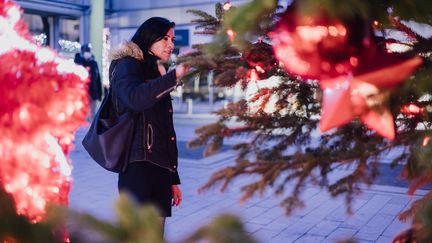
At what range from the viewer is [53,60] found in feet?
6.29

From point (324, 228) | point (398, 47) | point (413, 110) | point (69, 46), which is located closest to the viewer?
point (413, 110)

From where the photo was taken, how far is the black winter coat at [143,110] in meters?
2.60

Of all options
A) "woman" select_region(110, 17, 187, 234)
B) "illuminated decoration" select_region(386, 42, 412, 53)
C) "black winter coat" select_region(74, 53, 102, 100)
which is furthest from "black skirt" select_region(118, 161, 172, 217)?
"black winter coat" select_region(74, 53, 102, 100)

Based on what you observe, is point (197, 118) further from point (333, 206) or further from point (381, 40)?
point (381, 40)

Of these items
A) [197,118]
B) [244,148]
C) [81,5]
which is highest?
[81,5]

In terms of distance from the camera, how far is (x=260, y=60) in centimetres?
185

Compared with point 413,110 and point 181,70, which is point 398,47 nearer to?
point 413,110

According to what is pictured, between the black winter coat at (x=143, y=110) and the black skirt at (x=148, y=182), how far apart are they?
4 cm

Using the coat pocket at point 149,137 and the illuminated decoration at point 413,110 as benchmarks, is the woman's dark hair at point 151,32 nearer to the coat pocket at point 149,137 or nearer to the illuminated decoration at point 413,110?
the coat pocket at point 149,137

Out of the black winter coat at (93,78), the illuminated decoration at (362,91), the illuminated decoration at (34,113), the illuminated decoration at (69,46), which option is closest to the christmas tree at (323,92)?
the illuminated decoration at (362,91)

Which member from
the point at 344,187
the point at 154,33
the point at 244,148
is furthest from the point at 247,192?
the point at 154,33

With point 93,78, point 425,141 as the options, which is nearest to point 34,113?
point 425,141

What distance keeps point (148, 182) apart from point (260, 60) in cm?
116

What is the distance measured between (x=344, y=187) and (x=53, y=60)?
1.17 metres
